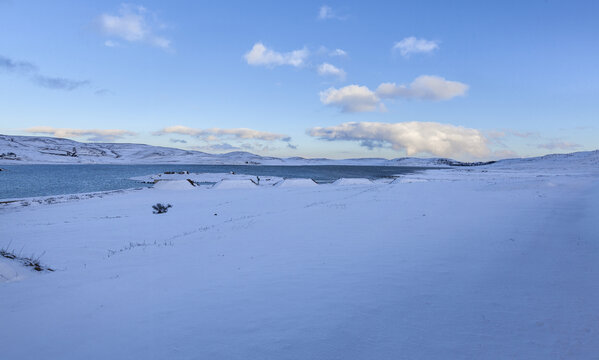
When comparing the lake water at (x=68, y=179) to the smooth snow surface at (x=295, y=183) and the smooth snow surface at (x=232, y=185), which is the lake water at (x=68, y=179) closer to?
the smooth snow surface at (x=232, y=185)

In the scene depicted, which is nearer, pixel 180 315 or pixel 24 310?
pixel 180 315

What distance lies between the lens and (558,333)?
4672mm

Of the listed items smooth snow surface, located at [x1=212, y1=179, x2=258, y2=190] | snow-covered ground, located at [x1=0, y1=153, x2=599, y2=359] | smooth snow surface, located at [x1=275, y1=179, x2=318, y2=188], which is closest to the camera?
snow-covered ground, located at [x1=0, y1=153, x2=599, y2=359]

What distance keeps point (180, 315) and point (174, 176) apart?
3057 inches

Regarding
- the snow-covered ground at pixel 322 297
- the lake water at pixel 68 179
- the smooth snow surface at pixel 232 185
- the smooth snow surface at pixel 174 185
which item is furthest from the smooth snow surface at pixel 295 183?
the snow-covered ground at pixel 322 297

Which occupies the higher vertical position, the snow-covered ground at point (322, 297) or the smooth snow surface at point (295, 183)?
the smooth snow surface at point (295, 183)

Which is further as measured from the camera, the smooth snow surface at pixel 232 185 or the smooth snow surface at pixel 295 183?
the smooth snow surface at pixel 295 183

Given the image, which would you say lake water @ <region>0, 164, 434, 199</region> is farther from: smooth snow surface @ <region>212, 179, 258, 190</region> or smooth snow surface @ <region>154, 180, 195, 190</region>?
smooth snow surface @ <region>212, 179, 258, 190</region>

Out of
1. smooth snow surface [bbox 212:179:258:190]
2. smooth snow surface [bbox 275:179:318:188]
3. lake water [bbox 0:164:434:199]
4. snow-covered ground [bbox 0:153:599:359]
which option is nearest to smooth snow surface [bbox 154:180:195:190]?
smooth snow surface [bbox 212:179:258:190]

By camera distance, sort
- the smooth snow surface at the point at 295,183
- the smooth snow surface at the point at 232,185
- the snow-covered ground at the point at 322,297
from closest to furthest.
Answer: the snow-covered ground at the point at 322,297
the smooth snow surface at the point at 232,185
the smooth snow surface at the point at 295,183

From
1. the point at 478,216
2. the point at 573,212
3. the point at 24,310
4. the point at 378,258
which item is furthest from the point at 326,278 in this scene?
the point at 573,212

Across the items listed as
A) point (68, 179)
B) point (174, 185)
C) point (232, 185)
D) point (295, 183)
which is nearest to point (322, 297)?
point (232, 185)

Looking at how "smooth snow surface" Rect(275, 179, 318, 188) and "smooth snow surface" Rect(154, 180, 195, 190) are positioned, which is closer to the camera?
"smooth snow surface" Rect(154, 180, 195, 190)

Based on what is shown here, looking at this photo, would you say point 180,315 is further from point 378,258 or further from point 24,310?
point 378,258
